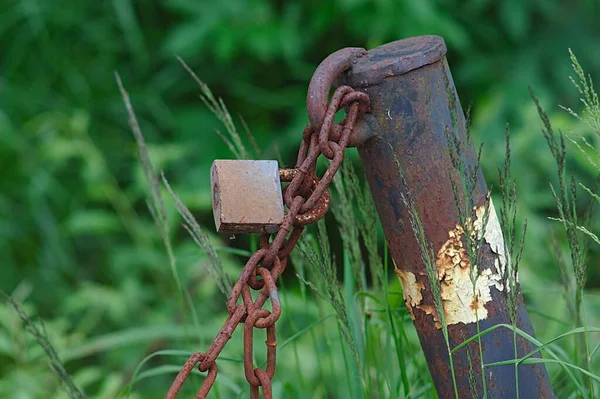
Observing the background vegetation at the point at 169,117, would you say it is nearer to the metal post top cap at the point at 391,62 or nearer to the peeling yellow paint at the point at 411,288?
the peeling yellow paint at the point at 411,288

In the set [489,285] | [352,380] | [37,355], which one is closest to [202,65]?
[37,355]

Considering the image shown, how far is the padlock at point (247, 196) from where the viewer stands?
0.91 meters

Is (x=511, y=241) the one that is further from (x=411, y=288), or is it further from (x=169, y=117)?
(x=169, y=117)

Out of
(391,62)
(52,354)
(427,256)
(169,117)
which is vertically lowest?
(169,117)

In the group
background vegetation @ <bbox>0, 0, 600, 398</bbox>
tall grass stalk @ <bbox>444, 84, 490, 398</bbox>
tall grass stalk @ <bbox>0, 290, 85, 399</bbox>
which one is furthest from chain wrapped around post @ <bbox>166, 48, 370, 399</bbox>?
background vegetation @ <bbox>0, 0, 600, 398</bbox>

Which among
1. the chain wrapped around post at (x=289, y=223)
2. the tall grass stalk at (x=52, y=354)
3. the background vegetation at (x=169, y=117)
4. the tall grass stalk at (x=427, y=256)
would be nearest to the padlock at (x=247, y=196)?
the chain wrapped around post at (x=289, y=223)

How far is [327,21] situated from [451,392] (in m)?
2.27

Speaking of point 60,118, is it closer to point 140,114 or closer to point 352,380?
point 140,114

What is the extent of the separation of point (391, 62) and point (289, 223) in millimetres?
271

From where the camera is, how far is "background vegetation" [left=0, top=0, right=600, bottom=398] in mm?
2883

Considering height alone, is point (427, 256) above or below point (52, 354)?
above

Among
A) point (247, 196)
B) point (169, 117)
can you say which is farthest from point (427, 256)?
point (169, 117)

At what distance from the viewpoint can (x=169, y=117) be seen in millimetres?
3275

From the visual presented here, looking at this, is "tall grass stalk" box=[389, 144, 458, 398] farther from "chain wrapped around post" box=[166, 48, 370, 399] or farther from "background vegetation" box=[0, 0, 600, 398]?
"background vegetation" box=[0, 0, 600, 398]
